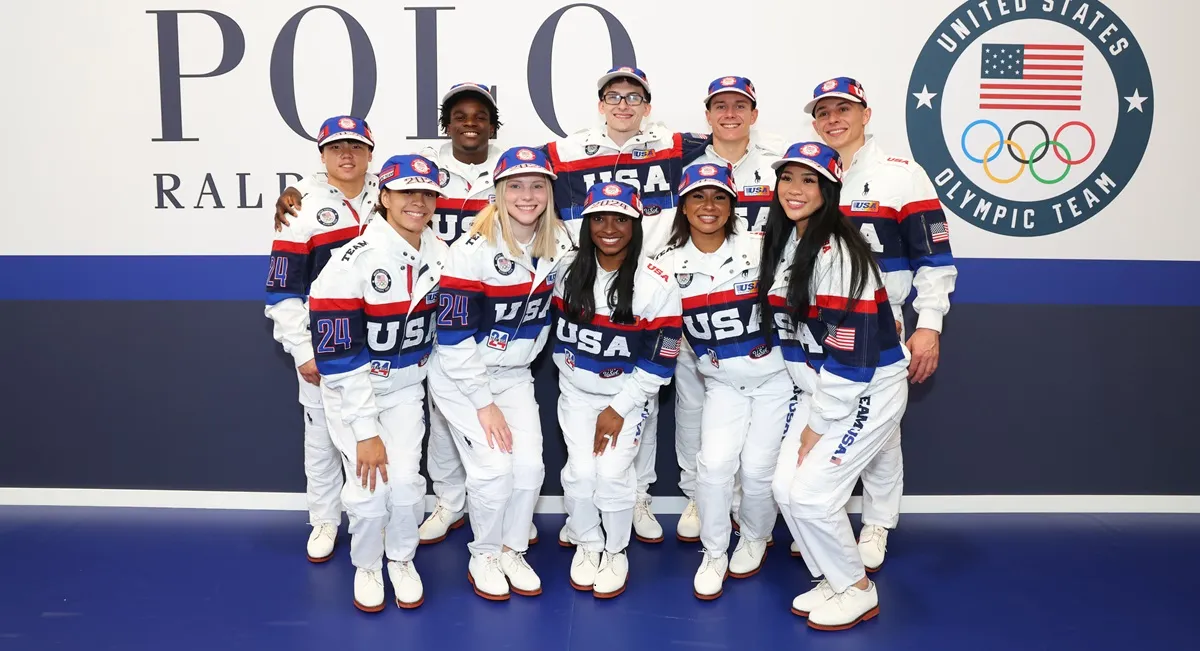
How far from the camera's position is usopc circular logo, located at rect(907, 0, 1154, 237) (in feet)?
13.6

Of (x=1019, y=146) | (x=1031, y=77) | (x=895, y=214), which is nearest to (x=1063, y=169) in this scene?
(x=1019, y=146)

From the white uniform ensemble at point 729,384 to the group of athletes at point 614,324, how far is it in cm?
1

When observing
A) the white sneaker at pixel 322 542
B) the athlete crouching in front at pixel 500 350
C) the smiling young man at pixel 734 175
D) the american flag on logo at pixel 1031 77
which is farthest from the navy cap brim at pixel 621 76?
the white sneaker at pixel 322 542

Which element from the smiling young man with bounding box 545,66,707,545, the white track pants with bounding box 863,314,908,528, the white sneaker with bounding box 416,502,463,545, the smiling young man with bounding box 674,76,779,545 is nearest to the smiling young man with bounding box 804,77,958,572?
the white track pants with bounding box 863,314,908,528

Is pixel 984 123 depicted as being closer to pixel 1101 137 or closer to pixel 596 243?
pixel 1101 137

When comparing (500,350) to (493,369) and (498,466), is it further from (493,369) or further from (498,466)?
(498,466)

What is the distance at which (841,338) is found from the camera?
9.84ft

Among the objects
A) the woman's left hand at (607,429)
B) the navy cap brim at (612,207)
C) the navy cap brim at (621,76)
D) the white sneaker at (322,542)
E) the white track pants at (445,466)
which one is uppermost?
the navy cap brim at (621,76)

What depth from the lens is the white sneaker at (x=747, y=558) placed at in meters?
3.66

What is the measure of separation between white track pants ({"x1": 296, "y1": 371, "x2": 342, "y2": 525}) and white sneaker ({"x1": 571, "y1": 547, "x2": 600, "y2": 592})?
1.18m

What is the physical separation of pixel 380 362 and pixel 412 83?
1617mm

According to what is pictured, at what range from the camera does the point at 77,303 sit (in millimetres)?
4371

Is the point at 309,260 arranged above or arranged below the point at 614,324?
above

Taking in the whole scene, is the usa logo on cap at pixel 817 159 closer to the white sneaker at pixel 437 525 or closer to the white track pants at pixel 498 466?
the white track pants at pixel 498 466
